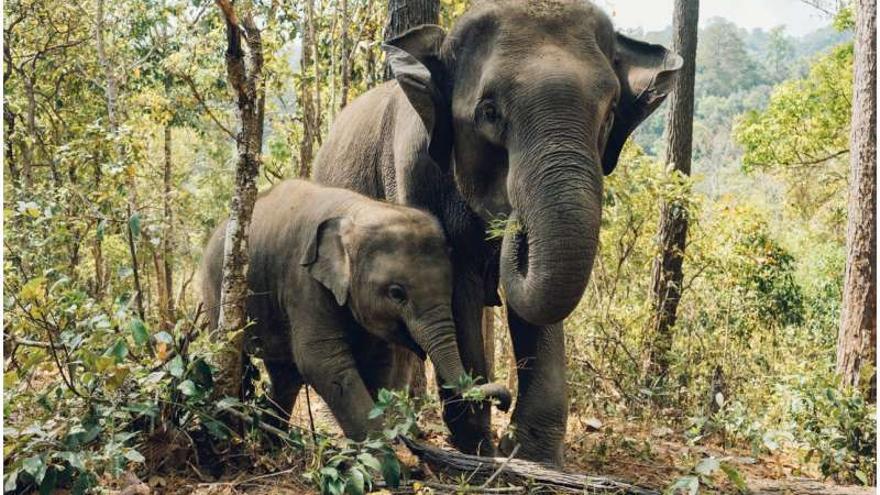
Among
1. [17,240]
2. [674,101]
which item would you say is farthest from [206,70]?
[674,101]

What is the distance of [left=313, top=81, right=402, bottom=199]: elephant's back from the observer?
703cm

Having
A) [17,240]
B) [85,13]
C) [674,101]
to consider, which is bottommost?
→ [17,240]

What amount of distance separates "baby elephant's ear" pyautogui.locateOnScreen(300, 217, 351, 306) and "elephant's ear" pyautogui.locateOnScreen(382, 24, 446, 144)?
2.67 ft

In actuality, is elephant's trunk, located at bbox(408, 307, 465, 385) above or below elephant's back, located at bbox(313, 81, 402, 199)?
below

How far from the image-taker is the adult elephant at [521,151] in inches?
210

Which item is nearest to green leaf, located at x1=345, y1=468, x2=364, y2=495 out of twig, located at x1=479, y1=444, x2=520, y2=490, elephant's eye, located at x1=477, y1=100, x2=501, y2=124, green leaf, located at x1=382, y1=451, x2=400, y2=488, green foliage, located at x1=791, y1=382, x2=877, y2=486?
green leaf, located at x1=382, y1=451, x2=400, y2=488

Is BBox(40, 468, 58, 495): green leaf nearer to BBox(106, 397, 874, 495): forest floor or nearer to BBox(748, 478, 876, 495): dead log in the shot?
BBox(106, 397, 874, 495): forest floor

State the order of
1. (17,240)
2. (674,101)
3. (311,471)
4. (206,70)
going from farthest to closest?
(206,70) → (674,101) → (17,240) → (311,471)

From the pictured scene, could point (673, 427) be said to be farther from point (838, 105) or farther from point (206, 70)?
point (838, 105)

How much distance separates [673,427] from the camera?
887 cm

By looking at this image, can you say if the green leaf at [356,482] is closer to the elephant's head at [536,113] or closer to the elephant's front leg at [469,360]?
the elephant's head at [536,113]

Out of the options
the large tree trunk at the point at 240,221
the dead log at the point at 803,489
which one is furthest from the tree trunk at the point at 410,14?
the dead log at the point at 803,489

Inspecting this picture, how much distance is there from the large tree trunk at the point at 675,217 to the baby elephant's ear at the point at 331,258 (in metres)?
4.94

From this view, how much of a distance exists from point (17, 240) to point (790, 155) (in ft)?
54.7
